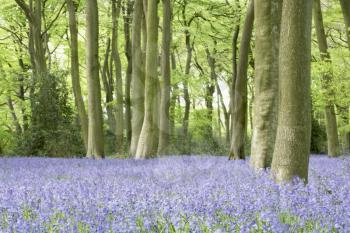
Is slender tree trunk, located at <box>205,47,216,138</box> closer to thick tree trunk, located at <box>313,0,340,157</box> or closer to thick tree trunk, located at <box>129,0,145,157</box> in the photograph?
thick tree trunk, located at <box>313,0,340,157</box>

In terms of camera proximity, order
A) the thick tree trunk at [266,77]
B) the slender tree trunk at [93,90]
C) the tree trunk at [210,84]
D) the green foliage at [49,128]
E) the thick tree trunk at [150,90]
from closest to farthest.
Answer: the thick tree trunk at [266,77] < the thick tree trunk at [150,90] < the slender tree trunk at [93,90] < the green foliage at [49,128] < the tree trunk at [210,84]

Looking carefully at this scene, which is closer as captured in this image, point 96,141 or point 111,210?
point 111,210

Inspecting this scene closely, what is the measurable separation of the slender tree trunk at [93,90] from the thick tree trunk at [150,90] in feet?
5.63

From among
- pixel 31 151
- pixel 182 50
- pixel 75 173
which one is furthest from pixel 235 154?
pixel 182 50

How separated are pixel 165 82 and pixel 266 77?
31.4 feet

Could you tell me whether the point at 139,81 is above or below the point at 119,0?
below

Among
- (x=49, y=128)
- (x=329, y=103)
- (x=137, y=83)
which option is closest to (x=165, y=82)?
(x=137, y=83)

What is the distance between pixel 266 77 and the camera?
9.91 metres

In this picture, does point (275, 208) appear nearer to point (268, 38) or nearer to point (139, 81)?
point (268, 38)

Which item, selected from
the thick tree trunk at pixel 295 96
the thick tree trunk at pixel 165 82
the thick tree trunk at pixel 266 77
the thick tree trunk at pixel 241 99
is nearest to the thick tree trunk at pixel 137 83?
the thick tree trunk at pixel 165 82

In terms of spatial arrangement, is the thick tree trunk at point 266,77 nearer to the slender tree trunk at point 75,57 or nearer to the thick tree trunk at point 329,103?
the slender tree trunk at point 75,57

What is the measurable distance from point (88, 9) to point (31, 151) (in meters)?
6.91

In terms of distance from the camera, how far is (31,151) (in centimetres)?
2081

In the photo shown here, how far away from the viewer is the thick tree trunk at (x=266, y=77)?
9781 mm
